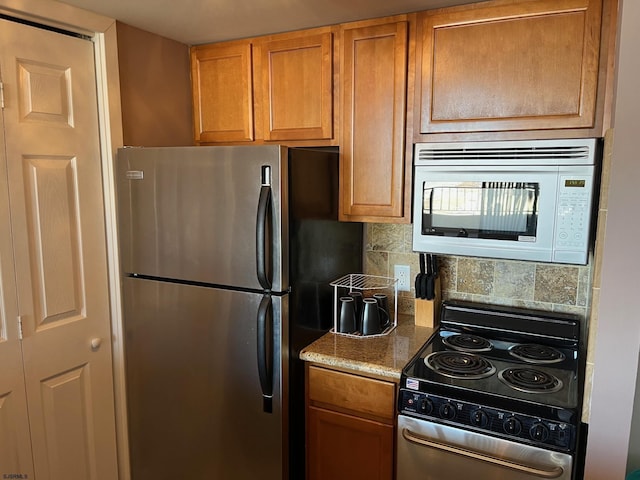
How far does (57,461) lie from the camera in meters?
2.00

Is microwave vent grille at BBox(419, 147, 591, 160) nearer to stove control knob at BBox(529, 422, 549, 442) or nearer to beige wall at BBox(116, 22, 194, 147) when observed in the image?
stove control knob at BBox(529, 422, 549, 442)

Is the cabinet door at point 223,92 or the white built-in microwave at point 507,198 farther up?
the cabinet door at point 223,92

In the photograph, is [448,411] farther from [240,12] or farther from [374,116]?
[240,12]

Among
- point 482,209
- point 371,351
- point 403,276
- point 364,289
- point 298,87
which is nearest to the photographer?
point 482,209

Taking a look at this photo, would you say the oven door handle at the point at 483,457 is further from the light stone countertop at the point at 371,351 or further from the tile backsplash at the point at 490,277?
the tile backsplash at the point at 490,277

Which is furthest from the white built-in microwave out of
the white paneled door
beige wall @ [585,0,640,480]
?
the white paneled door

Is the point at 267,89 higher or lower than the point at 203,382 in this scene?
higher

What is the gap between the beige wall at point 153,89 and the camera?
6.91 feet

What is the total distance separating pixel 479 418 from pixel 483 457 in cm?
13

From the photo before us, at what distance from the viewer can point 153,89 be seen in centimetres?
222

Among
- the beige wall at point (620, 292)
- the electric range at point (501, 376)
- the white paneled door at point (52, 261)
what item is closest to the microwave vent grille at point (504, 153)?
the beige wall at point (620, 292)

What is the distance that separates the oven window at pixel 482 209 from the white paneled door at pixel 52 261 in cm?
143

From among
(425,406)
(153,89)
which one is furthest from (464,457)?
(153,89)

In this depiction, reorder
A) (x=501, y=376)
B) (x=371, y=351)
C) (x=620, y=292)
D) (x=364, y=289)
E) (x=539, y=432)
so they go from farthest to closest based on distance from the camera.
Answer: (x=364, y=289), (x=371, y=351), (x=501, y=376), (x=539, y=432), (x=620, y=292)
